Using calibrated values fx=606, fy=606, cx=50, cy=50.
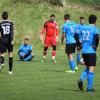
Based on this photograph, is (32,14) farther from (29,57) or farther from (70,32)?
(70,32)

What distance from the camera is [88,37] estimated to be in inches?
647

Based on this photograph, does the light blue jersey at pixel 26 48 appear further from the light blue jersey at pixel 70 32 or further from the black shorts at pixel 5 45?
the black shorts at pixel 5 45

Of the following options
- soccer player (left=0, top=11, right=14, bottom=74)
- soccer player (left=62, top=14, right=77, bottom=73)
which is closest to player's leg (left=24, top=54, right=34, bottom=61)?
soccer player (left=62, top=14, right=77, bottom=73)

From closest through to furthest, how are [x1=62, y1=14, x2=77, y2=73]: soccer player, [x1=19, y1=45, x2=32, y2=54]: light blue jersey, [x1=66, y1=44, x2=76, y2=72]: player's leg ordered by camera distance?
1. [x1=66, y1=44, x2=76, y2=72]: player's leg
2. [x1=62, y1=14, x2=77, y2=73]: soccer player
3. [x1=19, y1=45, x2=32, y2=54]: light blue jersey

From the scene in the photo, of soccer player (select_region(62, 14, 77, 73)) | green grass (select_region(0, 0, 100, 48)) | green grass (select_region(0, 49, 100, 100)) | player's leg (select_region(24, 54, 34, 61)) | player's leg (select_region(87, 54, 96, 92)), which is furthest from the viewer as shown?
green grass (select_region(0, 0, 100, 48))

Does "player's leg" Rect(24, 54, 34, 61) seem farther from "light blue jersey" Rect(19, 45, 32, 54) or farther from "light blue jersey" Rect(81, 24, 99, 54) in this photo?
"light blue jersey" Rect(81, 24, 99, 54)

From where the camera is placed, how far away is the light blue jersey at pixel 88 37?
53.7 feet

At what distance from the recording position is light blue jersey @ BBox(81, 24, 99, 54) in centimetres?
1636

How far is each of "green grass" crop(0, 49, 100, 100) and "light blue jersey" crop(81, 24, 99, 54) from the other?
1151mm

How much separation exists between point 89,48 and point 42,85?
6.79 ft

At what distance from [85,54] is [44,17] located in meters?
26.6

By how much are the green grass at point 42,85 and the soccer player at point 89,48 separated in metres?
0.35

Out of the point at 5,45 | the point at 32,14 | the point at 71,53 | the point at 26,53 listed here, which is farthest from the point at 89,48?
the point at 32,14

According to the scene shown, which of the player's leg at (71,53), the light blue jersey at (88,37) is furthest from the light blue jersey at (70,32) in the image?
the light blue jersey at (88,37)
